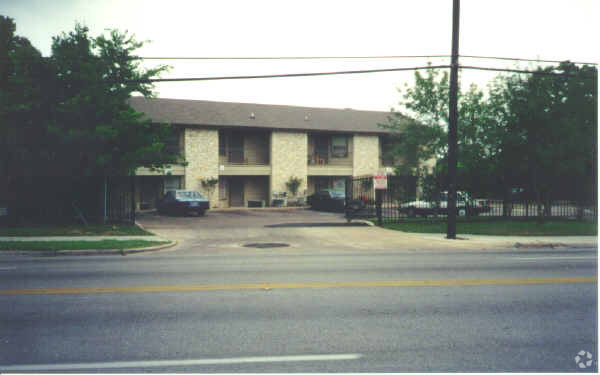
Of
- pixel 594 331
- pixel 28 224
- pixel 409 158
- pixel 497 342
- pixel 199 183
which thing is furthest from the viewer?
pixel 199 183

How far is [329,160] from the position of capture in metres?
36.4

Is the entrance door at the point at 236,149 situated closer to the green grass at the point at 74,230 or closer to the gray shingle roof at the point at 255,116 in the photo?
the gray shingle roof at the point at 255,116

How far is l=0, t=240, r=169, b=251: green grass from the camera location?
41.8 feet

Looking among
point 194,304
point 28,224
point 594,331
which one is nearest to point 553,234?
point 594,331

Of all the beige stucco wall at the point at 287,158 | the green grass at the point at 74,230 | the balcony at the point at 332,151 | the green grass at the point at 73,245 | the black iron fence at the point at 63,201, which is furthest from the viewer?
the balcony at the point at 332,151

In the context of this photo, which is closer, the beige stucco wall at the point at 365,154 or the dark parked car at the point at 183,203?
the dark parked car at the point at 183,203

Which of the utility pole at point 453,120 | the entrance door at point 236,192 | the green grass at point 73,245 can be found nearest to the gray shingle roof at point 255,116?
the entrance door at point 236,192

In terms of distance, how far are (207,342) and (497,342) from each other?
10.2ft

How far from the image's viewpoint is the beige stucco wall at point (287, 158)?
3388 cm

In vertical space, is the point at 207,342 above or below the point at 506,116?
below

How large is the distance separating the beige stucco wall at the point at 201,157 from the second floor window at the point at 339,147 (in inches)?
377

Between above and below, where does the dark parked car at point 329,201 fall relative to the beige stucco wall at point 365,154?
below

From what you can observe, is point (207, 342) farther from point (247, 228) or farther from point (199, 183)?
point (199, 183)

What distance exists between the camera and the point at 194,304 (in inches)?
252
